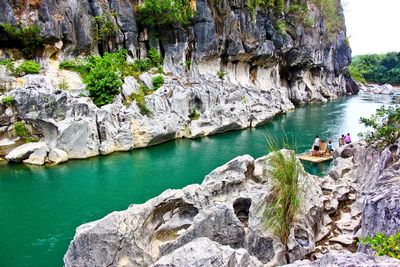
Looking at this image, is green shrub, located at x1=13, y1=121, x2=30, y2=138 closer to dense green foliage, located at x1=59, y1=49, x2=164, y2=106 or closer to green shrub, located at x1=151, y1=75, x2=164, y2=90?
dense green foliage, located at x1=59, y1=49, x2=164, y2=106

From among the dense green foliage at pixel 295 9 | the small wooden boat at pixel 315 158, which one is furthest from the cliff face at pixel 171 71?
the small wooden boat at pixel 315 158

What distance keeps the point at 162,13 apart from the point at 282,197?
26.6 metres

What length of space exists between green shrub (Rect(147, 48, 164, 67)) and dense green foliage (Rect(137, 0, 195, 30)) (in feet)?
7.98

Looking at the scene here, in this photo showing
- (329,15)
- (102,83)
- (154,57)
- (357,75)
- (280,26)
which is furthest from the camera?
(357,75)

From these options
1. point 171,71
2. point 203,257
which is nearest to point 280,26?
point 171,71

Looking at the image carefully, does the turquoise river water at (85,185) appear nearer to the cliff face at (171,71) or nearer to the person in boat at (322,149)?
the person in boat at (322,149)

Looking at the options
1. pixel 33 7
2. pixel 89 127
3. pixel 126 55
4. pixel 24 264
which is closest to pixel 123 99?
pixel 89 127

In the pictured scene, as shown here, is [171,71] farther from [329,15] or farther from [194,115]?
[329,15]

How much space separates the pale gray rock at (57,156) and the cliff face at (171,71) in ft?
1.33

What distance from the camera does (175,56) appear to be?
32.1m

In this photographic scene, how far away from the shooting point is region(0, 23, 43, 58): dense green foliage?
2248cm

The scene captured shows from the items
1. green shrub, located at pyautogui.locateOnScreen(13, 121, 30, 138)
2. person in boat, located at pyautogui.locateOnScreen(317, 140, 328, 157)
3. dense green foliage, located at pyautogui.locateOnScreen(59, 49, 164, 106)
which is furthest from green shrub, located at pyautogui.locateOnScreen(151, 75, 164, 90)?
person in boat, located at pyautogui.locateOnScreen(317, 140, 328, 157)

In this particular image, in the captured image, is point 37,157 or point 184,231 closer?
point 184,231

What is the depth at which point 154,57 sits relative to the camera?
99.3ft
